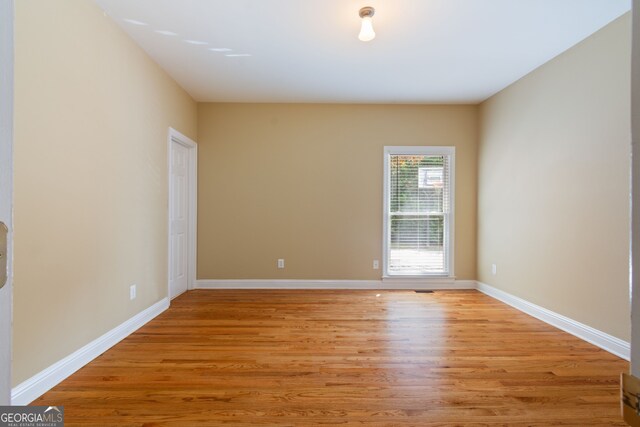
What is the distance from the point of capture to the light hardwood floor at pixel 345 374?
182 cm

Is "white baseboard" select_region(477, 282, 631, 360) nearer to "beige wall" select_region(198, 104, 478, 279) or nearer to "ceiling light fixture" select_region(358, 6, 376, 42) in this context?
"beige wall" select_region(198, 104, 478, 279)

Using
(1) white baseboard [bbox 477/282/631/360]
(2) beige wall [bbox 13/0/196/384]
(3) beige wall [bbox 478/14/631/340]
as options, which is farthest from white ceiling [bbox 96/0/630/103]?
(1) white baseboard [bbox 477/282/631/360]

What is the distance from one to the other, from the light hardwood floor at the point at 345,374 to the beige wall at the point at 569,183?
47 centimetres

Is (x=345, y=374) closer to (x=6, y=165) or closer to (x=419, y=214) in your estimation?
(x=6, y=165)

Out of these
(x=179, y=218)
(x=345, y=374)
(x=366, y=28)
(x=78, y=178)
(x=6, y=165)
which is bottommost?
(x=345, y=374)

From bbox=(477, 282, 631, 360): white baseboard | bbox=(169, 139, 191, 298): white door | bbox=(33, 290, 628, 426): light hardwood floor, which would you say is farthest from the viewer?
bbox=(169, 139, 191, 298): white door

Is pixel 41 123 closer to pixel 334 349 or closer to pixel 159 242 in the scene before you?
pixel 159 242

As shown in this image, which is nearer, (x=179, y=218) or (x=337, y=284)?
(x=179, y=218)

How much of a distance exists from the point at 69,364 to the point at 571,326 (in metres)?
4.21

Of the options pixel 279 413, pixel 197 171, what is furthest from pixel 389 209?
pixel 279 413

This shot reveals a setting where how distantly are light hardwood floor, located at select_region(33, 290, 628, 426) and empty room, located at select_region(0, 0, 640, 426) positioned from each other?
21 millimetres

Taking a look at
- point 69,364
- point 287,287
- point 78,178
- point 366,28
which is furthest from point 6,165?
point 287,287

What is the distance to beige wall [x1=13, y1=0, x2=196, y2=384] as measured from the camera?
73.5 inches

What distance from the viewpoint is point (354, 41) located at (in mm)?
2928
